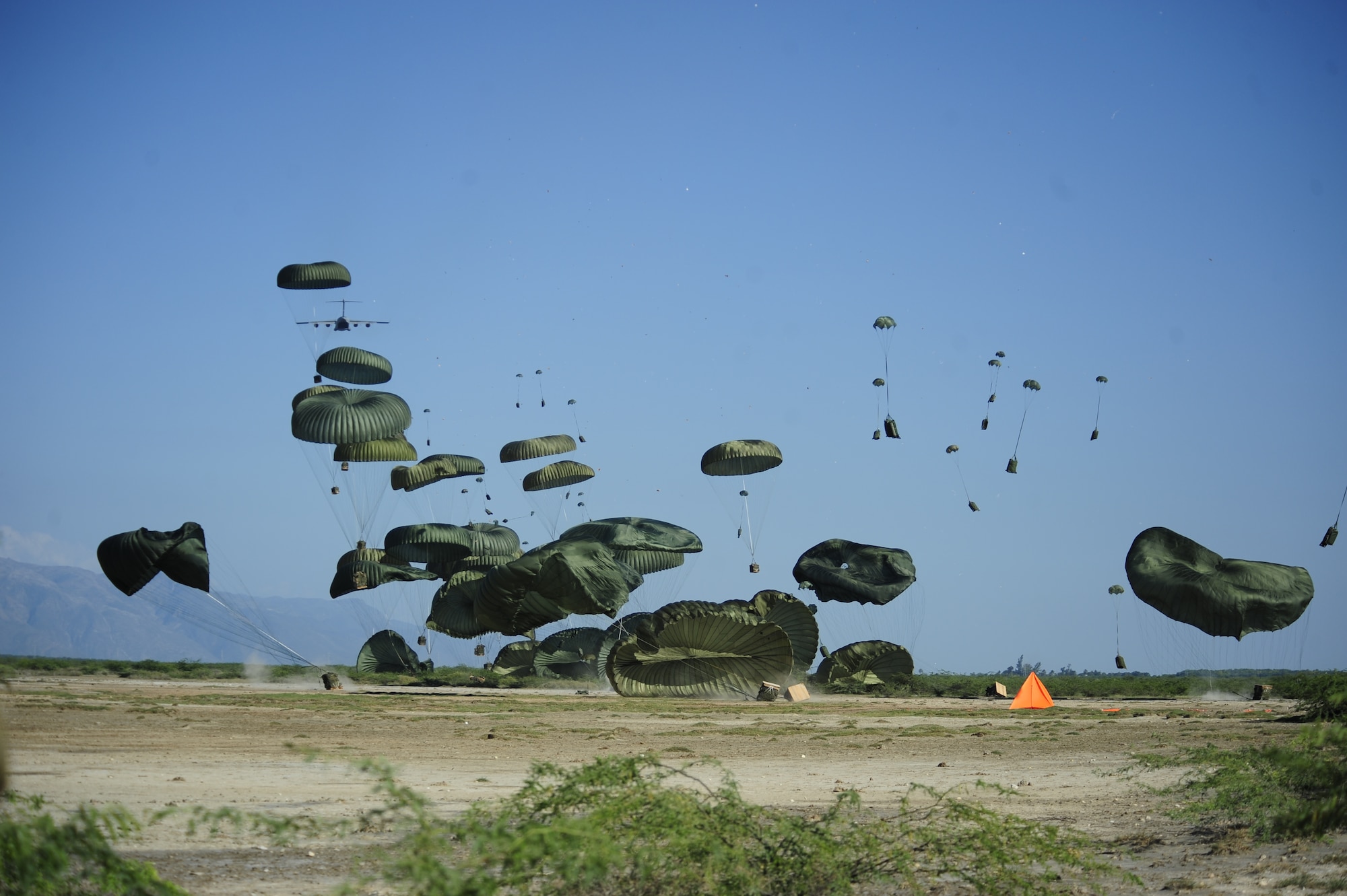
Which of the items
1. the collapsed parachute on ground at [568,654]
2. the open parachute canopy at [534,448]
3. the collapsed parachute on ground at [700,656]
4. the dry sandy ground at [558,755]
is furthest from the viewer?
the collapsed parachute on ground at [568,654]

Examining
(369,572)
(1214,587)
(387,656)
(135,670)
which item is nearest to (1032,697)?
(1214,587)

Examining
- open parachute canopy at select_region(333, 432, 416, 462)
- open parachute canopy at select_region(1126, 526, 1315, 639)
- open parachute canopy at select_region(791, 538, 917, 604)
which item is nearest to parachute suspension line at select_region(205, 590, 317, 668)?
open parachute canopy at select_region(333, 432, 416, 462)

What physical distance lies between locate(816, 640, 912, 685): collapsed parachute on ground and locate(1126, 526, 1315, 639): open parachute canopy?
449 inches

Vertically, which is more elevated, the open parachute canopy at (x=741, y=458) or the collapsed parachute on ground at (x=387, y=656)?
the open parachute canopy at (x=741, y=458)

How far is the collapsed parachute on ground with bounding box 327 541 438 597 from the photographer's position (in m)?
39.1

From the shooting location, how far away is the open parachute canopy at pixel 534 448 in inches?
1512

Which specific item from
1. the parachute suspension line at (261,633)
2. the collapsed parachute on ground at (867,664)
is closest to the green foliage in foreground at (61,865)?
the parachute suspension line at (261,633)

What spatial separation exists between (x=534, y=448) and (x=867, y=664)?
15.4 meters

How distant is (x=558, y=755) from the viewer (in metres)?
15.5

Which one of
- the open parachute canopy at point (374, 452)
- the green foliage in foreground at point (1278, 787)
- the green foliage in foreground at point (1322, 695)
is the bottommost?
the green foliage in foreground at point (1278, 787)

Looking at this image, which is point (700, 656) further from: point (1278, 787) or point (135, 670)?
point (135, 670)

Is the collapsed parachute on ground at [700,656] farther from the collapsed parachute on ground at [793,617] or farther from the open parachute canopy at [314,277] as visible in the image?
the open parachute canopy at [314,277]

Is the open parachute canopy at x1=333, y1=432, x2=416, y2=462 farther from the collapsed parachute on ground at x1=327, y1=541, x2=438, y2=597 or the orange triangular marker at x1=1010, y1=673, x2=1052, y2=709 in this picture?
the orange triangular marker at x1=1010, y1=673, x2=1052, y2=709

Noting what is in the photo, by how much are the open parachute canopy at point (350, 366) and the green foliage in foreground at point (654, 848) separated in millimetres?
27886
